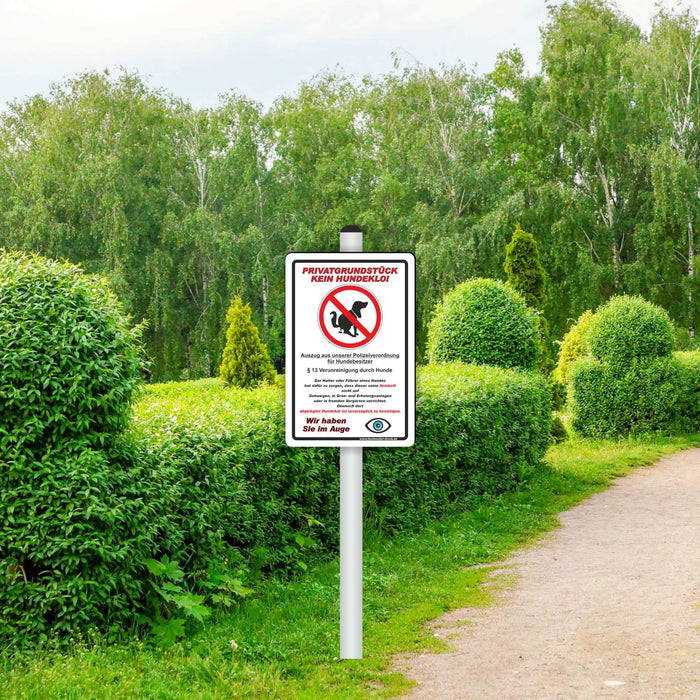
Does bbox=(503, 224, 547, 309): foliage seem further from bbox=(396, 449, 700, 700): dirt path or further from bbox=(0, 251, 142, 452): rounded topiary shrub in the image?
bbox=(0, 251, 142, 452): rounded topiary shrub

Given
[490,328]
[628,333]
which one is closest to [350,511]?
[490,328]

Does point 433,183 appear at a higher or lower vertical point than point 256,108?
lower

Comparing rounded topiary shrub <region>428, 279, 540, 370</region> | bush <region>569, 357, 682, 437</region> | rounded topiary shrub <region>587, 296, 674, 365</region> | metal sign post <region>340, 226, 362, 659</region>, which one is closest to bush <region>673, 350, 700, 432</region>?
bush <region>569, 357, 682, 437</region>

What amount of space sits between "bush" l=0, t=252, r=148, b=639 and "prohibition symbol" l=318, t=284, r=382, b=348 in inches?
71.4

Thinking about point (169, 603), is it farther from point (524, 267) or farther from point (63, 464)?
point (524, 267)

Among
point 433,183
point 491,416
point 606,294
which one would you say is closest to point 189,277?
point 433,183

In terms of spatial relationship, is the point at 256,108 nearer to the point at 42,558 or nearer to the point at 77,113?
the point at 77,113

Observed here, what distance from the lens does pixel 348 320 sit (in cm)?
452

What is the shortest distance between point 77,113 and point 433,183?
590 inches

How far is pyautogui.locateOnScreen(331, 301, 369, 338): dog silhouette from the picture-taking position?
4508 mm

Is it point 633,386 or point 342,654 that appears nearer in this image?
point 342,654

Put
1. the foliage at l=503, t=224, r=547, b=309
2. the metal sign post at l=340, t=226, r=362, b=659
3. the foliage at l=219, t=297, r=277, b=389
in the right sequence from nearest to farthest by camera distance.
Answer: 1. the metal sign post at l=340, t=226, r=362, b=659
2. the foliage at l=503, t=224, r=547, b=309
3. the foliage at l=219, t=297, r=277, b=389

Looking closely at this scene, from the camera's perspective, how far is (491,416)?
11.6 metres

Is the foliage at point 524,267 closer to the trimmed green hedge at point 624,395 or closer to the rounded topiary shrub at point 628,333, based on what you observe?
the rounded topiary shrub at point 628,333
